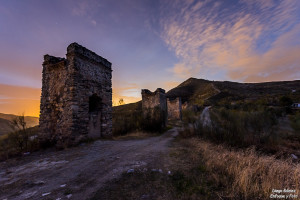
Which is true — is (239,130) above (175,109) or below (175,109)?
below

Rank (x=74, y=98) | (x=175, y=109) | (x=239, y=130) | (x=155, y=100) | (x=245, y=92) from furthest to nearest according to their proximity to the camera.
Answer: (x=245, y=92) → (x=175, y=109) → (x=155, y=100) → (x=74, y=98) → (x=239, y=130)

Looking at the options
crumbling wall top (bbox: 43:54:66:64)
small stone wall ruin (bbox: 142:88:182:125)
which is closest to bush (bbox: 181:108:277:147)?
small stone wall ruin (bbox: 142:88:182:125)

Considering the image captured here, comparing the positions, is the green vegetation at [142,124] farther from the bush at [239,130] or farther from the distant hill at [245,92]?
the distant hill at [245,92]

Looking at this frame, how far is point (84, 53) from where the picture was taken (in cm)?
657

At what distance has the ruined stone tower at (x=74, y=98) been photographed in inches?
236

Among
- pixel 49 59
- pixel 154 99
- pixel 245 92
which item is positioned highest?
pixel 245 92

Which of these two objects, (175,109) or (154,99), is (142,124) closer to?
(154,99)

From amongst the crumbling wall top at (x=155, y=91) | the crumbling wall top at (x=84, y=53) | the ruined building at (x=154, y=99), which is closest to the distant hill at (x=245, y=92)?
the crumbling wall top at (x=155, y=91)

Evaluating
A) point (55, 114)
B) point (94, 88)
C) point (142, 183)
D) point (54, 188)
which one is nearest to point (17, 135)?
point (55, 114)

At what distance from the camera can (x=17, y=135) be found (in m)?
6.08

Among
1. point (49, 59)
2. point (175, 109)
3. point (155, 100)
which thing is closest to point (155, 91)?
point (155, 100)

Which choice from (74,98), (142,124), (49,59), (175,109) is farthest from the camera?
(175,109)

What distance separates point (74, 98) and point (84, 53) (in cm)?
227

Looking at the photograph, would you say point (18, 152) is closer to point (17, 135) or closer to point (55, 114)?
point (17, 135)
